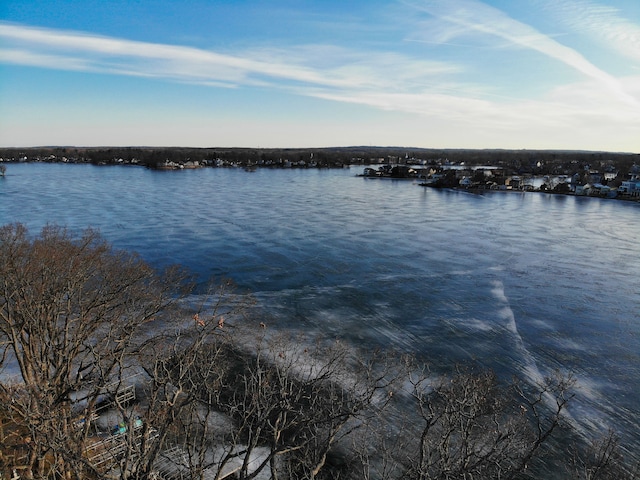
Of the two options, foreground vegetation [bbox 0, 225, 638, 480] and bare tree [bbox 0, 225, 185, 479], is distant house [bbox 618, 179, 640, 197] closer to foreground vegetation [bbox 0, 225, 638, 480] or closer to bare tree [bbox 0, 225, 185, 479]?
foreground vegetation [bbox 0, 225, 638, 480]

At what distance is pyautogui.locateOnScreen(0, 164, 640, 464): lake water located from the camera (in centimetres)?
1288

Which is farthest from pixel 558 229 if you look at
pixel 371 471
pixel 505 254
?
pixel 371 471

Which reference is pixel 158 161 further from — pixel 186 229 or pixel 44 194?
pixel 186 229

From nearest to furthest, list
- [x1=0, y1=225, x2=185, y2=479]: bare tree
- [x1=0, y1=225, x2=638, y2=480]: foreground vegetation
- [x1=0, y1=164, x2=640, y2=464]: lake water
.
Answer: [x1=0, y1=225, x2=185, y2=479]: bare tree
[x1=0, y1=225, x2=638, y2=480]: foreground vegetation
[x1=0, y1=164, x2=640, y2=464]: lake water

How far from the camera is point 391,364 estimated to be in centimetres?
1184

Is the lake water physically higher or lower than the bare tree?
lower

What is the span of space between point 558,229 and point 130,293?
3056 cm

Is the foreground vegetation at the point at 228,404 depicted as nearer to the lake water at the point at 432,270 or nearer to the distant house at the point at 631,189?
the lake water at the point at 432,270

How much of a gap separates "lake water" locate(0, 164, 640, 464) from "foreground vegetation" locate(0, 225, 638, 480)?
1540 millimetres

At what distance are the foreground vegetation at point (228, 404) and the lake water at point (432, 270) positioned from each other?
1.54m

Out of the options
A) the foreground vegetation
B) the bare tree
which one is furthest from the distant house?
the bare tree

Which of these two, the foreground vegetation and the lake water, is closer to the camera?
the foreground vegetation

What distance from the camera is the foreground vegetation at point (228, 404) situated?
22.0ft

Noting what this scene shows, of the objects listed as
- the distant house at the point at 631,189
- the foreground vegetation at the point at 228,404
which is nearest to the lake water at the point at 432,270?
the foreground vegetation at the point at 228,404
